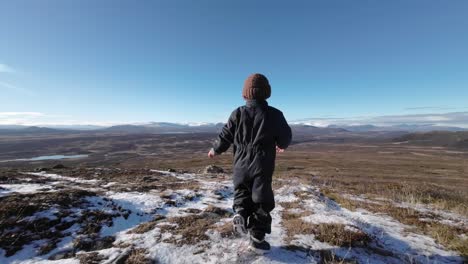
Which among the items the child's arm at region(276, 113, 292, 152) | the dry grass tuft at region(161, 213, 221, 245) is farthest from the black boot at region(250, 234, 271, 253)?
the child's arm at region(276, 113, 292, 152)

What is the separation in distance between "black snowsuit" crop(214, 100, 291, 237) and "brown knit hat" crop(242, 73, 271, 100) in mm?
117

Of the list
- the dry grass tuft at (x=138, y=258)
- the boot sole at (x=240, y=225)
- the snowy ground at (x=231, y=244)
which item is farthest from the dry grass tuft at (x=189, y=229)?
the boot sole at (x=240, y=225)

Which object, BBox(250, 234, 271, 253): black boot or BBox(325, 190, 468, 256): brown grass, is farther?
BBox(325, 190, 468, 256): brown grass

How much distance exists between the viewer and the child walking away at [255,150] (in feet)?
13.8

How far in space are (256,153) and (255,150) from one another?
6cm

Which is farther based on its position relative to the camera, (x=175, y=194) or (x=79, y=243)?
(x=175, y=194)

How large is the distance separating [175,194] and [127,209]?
230 centimetres

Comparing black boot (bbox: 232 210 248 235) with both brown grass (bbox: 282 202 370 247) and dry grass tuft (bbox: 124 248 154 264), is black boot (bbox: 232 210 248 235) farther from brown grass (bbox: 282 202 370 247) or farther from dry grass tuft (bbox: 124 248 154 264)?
dry grass tuft (bbox: 124 248 154 264)

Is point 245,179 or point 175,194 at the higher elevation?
point 245,179

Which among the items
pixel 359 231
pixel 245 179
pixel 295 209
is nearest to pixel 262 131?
pixel 245 179

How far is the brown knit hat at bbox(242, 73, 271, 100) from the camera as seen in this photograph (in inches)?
173

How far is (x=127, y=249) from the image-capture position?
14.3ft

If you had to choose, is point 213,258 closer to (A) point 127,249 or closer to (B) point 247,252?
(B) point 247,252

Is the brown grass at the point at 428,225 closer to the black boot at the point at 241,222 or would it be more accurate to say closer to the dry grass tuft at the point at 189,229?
the black boot at the point at 241,222
